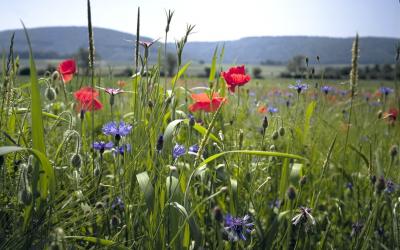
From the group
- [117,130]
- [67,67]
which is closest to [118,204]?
[117,130]

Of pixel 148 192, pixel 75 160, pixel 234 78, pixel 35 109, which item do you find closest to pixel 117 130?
pixel 75 160

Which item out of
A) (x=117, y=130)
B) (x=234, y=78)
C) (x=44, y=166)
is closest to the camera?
(x=44, y=166)

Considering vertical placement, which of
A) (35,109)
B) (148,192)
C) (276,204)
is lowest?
(276,204)

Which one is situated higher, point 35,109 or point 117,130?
point 35,109

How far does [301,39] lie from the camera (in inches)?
7613

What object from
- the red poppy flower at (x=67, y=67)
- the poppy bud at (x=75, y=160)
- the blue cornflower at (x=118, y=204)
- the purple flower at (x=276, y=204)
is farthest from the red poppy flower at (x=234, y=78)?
the red poppy flower at (x=67, y=67)

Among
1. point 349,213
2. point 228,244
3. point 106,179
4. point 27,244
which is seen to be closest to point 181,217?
point 228,244

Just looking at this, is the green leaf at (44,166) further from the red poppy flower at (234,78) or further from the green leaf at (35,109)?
the red poppy flower at (234,78)

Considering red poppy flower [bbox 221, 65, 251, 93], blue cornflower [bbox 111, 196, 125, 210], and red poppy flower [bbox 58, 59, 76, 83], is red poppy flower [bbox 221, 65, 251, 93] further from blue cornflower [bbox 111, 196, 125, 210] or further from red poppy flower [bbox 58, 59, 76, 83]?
red poppy flower [bbox 58, 59, 76, 83]

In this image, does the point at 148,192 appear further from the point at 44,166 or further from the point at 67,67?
the point at 67,67

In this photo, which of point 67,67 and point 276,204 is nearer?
point 276,204

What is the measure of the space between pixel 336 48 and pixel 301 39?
Answer: 16988 millimetres

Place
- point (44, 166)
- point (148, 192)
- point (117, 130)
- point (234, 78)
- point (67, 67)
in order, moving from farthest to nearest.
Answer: point (67, 67), point (234, 78), point (117, 130), point (148, 192), point (44, 166)

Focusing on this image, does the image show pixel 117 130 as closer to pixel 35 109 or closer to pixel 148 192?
pixel 148 192
